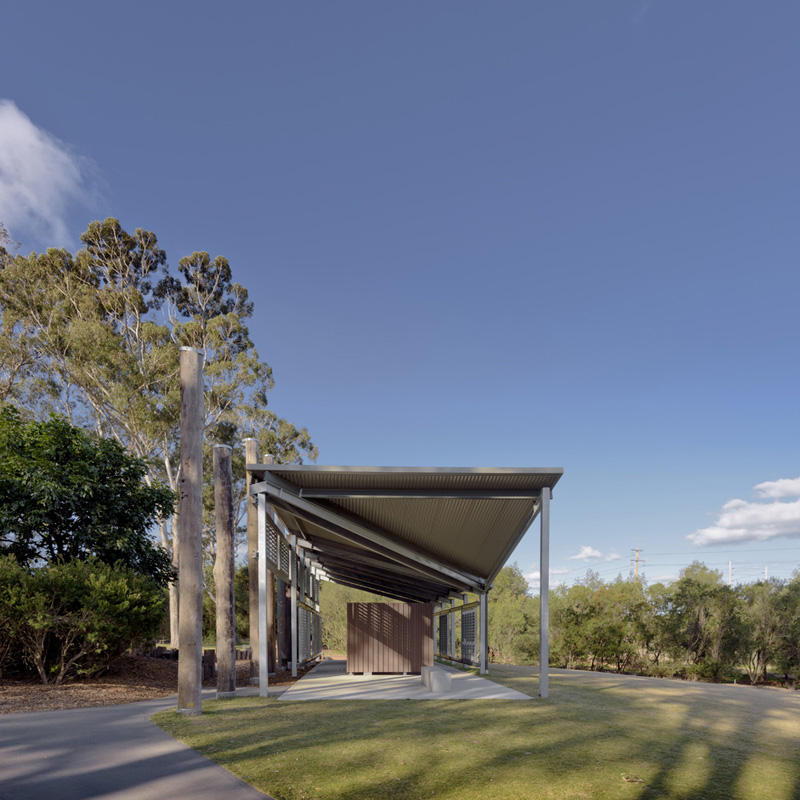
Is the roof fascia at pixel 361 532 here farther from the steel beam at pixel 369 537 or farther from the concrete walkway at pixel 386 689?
the concrete walkway at pixel 386 689

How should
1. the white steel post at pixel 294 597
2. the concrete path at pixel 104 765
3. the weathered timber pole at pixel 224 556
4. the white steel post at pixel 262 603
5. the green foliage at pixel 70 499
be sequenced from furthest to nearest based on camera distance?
the white steel post at pixel 294 597, the green foliage at pixel 70 499, the weathered timber pole at pixel 224 556, the white steel post at pixel 262 603, the concrete path at pixel 104 765

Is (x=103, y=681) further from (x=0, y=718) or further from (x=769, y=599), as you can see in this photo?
(x=769, y=599)

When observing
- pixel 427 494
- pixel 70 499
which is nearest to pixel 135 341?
pixel 70 499

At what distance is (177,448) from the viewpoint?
25.6m

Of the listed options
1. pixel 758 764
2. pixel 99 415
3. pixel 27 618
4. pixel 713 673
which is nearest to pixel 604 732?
pixel 758 764

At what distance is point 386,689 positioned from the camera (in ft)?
36.2

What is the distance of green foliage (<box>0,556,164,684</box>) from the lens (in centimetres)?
1000

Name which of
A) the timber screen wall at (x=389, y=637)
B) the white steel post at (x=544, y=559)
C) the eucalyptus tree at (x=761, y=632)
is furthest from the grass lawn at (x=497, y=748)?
the eucalyptus tree at (x=761, y=632)

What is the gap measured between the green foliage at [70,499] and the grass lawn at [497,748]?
6048mm

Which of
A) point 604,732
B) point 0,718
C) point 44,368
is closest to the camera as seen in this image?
point 604,732

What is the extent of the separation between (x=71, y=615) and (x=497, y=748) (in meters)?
8.20

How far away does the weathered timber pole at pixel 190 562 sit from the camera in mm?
7859

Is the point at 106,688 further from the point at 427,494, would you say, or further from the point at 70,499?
the point at 427,494

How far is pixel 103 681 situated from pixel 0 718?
390cm
